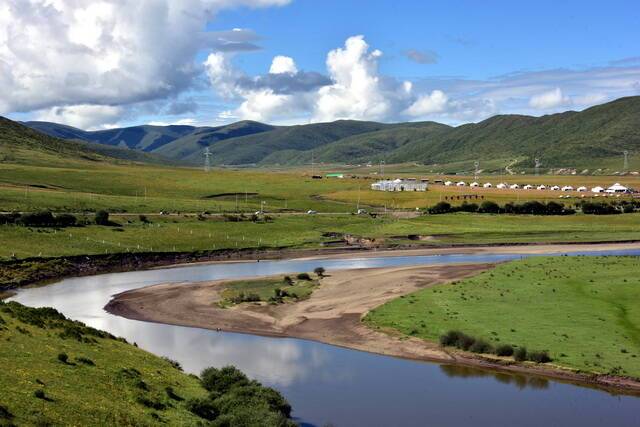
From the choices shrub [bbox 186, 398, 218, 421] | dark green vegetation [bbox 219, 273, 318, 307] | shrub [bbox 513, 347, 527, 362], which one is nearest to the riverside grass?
dark green vegetation [bbox 219, 273, 318, 307]

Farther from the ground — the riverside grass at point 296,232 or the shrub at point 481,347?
the riverside grass at point 296,232

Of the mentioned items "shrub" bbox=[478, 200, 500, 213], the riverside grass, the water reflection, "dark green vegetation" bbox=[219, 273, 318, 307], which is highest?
"shrub" bbox=[478, 200, 500, 213]

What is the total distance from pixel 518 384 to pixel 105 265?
233 ft

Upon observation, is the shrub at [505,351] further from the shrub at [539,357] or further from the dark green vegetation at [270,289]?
the dark green vegetation at [270,289]

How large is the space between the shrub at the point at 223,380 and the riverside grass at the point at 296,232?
207 ft

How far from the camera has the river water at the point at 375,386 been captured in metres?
38.6

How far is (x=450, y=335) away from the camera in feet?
173

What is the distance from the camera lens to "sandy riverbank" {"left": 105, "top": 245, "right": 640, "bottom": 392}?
5050cm

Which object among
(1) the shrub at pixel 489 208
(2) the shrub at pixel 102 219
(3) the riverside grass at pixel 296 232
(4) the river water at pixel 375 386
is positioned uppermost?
(1) the shrub at pixel 489 208

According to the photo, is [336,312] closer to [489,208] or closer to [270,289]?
[270,289]

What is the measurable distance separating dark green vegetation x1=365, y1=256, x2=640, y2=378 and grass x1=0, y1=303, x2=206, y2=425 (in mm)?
23123

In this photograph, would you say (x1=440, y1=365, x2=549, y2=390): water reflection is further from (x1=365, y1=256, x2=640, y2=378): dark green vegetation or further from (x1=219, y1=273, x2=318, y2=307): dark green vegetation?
(x1=219, y1=273, x2=318, y2=307): dark green vegetation

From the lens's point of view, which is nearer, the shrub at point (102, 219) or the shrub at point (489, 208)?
the shrub at point (102, 219)

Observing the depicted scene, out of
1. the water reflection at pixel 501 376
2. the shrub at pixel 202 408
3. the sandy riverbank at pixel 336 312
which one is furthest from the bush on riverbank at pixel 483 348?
the shrub at pixel 202 408
